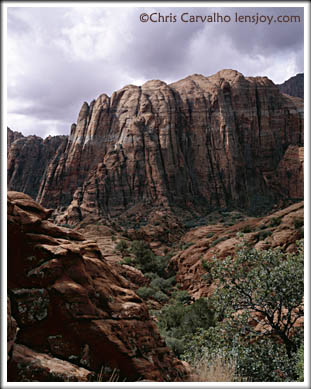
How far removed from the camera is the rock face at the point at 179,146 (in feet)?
136

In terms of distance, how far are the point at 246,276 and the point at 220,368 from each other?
2.21 metres

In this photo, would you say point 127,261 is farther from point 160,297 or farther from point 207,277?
point 207,277

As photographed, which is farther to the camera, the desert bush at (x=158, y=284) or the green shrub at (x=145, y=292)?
the desert bush at (x=158, y=284)

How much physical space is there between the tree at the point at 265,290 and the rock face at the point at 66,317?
209 centimetres

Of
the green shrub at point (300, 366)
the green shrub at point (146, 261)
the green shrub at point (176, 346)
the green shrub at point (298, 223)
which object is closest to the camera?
the green shrub at point (300, 366)

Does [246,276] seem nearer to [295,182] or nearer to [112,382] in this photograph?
[112,382]

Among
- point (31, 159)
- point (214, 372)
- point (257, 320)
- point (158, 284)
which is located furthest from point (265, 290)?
point (31, 159)

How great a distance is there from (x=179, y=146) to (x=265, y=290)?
40.9 meters

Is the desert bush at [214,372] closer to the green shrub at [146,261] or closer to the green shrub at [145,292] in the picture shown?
the green shrub at [145,292]

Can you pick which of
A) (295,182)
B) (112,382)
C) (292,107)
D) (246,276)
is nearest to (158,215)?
(295,182)

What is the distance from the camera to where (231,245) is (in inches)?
574

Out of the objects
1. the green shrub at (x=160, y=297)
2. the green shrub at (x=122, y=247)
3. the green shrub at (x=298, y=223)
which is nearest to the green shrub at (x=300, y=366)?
the green shrub at (x=298, y=223)

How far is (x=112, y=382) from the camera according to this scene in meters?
4.45

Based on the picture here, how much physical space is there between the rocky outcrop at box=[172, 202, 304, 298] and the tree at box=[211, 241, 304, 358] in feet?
12.3
